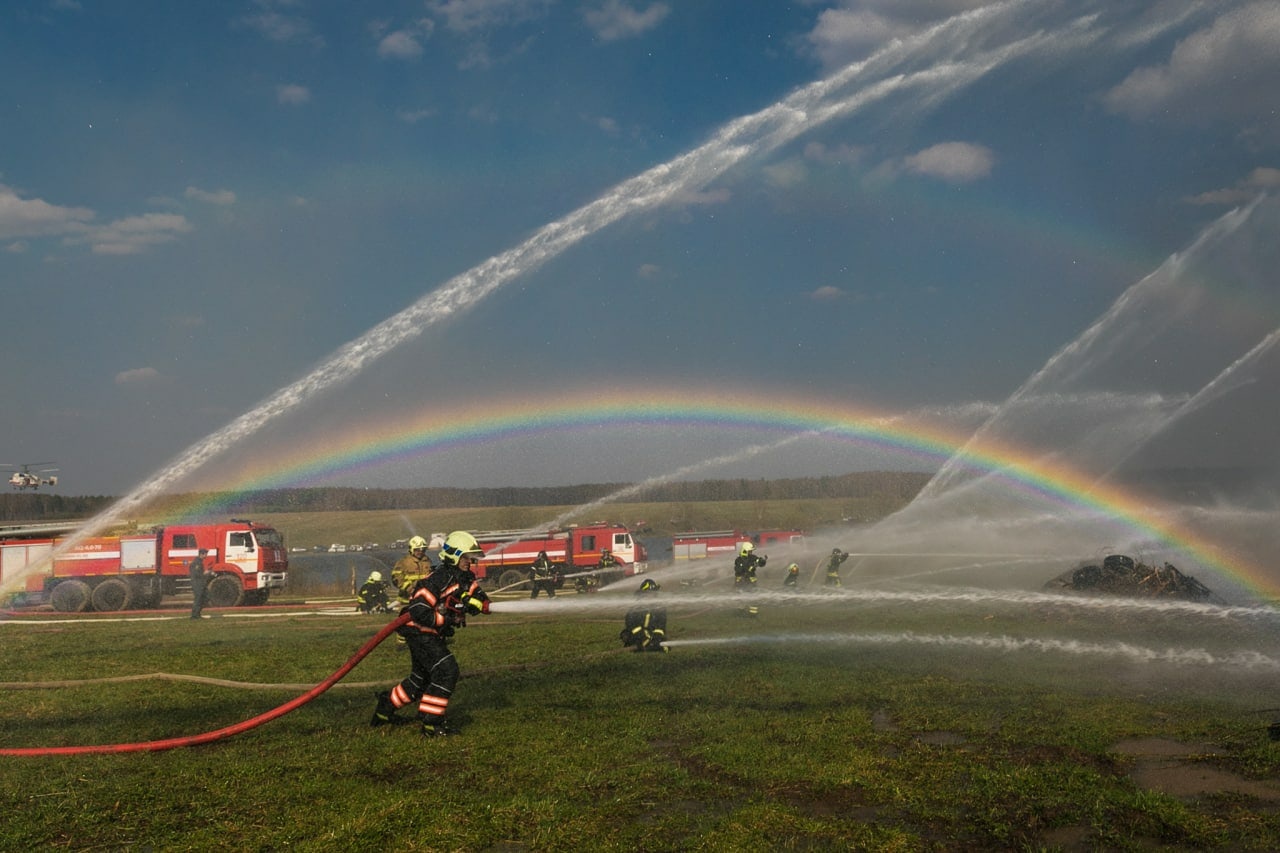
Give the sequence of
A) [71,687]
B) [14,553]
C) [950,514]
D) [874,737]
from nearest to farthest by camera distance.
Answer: [874,737], [71,687], [14,553], [950,514]

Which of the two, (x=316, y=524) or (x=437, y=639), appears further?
(x=316, y=524)

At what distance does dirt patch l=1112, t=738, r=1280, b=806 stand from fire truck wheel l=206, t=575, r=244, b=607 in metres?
35.7

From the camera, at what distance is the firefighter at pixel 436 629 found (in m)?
10.6

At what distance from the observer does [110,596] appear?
37281mm

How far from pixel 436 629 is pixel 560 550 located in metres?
35.2

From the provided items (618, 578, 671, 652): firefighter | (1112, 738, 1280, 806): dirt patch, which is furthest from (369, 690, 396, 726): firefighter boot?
(1112, 738, 1280, 806): dirt patch

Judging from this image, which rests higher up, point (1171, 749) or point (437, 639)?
point (437, 639)

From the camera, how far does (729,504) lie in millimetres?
118812

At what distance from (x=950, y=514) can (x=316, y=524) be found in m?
93.4

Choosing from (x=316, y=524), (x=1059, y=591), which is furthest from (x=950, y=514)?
(x=316, y=524)

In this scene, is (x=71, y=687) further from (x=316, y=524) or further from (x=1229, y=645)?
(x=316, y=524)

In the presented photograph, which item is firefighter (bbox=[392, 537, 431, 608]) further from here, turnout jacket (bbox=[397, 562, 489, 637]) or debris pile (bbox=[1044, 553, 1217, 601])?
debris pile (bbox=[1044, 553, 1217, 601])

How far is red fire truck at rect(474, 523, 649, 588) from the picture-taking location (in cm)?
4444

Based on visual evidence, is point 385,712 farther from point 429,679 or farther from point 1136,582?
point 1136,582
